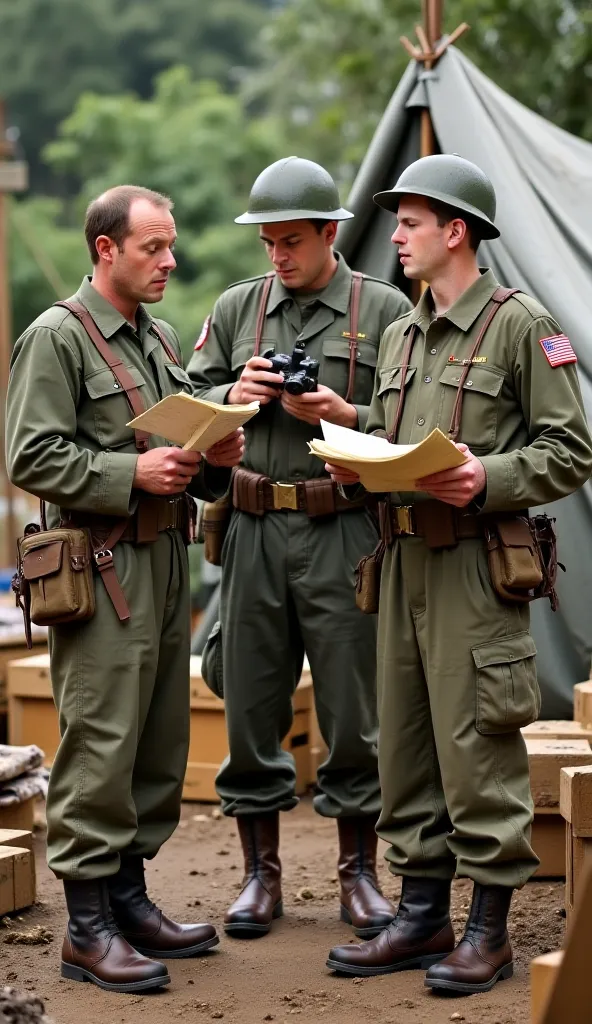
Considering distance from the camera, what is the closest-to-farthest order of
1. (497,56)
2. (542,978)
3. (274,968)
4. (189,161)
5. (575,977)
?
1. (575,977)
2. (542,978)
3. (274,968)
4. (497,56)
5. (189,161)

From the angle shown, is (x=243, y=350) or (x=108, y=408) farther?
(x=243, y=350)

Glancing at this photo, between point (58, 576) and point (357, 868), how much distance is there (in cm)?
146

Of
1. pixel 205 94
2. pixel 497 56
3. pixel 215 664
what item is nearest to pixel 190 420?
pixel 215 664

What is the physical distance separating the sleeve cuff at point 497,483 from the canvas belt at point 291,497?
2.52 feet

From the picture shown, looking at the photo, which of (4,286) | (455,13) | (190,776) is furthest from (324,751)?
(4,286)

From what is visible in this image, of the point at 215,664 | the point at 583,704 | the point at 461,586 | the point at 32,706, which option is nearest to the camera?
the point at 461,586

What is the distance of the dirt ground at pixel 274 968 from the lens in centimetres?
375

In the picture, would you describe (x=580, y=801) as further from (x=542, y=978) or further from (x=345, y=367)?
(x=345, y=367)

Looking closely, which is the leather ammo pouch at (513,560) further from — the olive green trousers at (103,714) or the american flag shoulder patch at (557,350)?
the olive green trousers at (103,714)

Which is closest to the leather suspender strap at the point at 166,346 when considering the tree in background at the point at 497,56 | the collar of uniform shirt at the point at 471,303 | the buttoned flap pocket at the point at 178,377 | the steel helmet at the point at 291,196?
the buttoned flap pocket at the point at 178,377

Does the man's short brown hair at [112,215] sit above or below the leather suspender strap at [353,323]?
above

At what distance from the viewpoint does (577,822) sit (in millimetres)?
4141

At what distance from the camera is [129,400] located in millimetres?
4043

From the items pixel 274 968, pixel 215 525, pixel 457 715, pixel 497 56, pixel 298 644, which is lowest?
pixel 274 968
